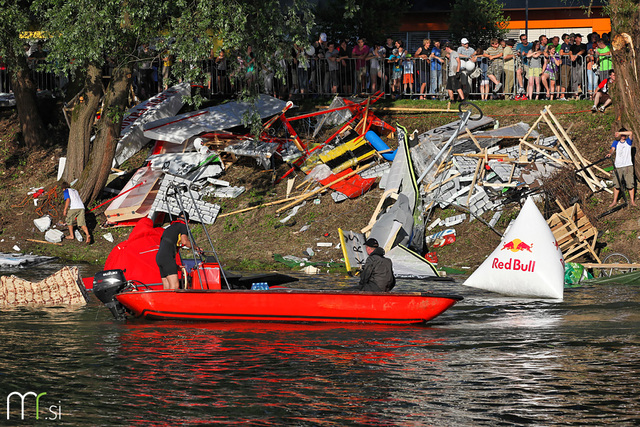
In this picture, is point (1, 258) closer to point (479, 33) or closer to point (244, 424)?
point (244, 424)

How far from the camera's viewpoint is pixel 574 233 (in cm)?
1850

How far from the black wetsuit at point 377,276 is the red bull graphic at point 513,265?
2864 mm

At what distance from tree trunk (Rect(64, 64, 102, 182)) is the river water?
962 centimetres

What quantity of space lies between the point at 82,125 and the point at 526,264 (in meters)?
13.4

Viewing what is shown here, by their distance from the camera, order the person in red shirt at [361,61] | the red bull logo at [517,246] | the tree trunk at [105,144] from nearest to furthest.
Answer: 1. the red bull logo at [517,246]
2. the tree trunk at [105,144]
3. the person in red shirt at [361,61]

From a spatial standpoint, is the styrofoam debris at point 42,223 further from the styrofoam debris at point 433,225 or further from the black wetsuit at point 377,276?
the black wetsuit at point 377,276

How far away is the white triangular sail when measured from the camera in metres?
15.7

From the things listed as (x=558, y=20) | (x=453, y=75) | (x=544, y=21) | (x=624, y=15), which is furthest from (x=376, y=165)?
(x=558, y=20)

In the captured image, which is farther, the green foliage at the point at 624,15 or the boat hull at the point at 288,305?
the green foliage at the point at 624,15

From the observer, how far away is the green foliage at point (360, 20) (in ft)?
94.4

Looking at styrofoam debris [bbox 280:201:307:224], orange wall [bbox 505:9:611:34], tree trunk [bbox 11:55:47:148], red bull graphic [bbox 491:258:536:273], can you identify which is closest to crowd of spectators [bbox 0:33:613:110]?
tree trunk [bbox 11:55:47:148]

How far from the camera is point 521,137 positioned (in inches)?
877

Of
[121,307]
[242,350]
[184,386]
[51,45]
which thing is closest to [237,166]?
[51,45]

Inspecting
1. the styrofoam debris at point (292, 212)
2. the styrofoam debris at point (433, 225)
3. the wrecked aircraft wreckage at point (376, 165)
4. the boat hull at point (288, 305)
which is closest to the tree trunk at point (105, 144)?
the wrecked aircraft wreckage at point (376, 165)
